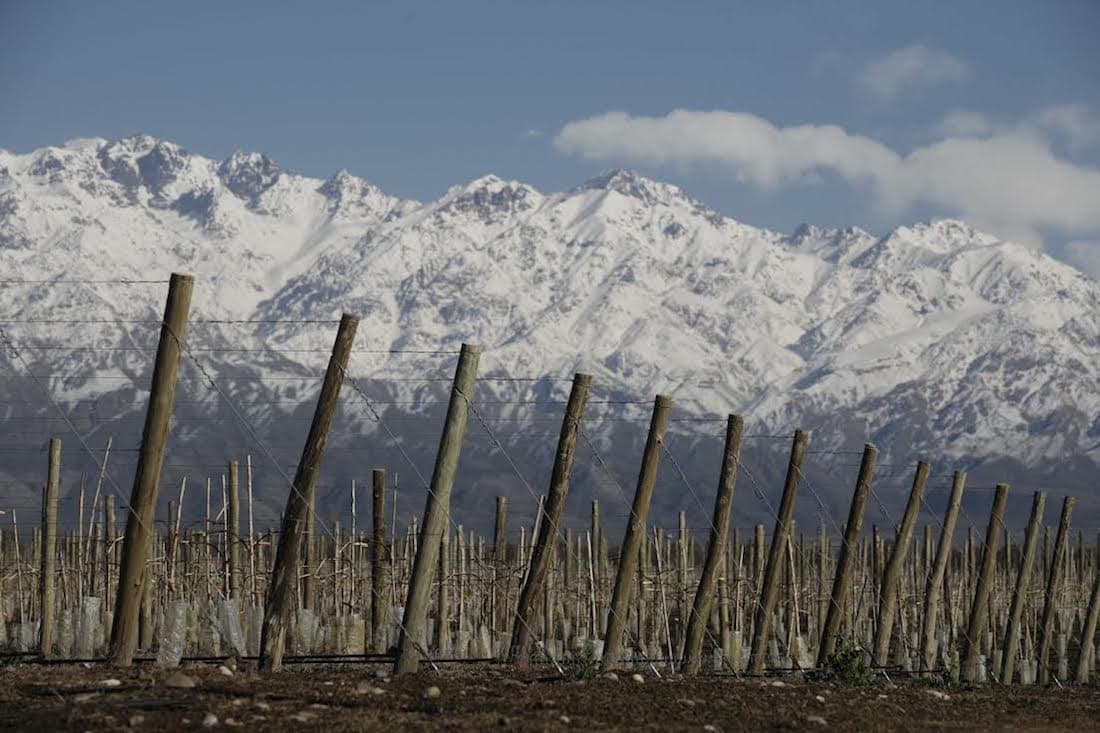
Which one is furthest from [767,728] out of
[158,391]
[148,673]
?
[158,391]

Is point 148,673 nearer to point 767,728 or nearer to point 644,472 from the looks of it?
point 767,728

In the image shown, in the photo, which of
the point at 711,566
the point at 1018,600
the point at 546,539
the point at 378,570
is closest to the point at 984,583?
the point at 1018,600

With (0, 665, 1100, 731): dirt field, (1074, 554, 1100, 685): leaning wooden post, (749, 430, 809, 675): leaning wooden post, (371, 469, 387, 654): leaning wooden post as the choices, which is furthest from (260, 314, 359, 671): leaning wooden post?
(1074, 554, 1100, 685): leaning wooden post

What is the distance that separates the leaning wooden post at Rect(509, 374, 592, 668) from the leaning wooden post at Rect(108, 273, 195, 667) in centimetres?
564

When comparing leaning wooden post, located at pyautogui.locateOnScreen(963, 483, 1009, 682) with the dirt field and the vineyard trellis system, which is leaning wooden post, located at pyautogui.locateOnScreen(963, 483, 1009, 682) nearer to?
the vineyard trellis system

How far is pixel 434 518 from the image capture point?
19.6 meters

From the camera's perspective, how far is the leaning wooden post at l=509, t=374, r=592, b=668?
72.6 ft

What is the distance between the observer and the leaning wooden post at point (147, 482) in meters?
18.0

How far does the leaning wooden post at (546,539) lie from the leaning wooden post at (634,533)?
1.14 metres

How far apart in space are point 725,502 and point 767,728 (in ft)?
35.0

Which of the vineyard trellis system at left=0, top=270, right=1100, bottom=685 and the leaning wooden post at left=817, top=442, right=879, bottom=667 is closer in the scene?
the vineyard trellis system at left=0, top=270, right=1100, bottom=685

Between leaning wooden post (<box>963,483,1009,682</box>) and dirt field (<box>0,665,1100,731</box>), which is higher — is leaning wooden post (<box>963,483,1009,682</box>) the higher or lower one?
the higher one

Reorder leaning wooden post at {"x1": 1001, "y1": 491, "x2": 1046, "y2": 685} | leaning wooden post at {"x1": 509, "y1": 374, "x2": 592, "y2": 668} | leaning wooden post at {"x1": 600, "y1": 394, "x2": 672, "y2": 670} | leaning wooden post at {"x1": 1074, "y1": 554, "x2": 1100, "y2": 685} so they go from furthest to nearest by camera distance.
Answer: leaning wooden post at {"x1": 1074, "y1": 554, "x2": 1100, "y2": 685} → leaning wooden post at {"x1": 1001, "y1": 491, "x2": 1046, "y2": 685} → leaning wooden post at {"x1": 600, "y1": 394, "x2": 672, "y2": 670} → leaning wooden post at {"x1": 509, "y1": 374, "x2": 592, "y2": 668}

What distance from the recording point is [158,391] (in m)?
18.2
